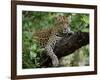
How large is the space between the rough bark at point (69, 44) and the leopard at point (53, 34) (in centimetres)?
4

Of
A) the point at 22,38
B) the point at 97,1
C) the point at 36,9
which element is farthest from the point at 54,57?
the point at 97,1

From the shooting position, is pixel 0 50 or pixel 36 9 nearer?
pixel 0 50

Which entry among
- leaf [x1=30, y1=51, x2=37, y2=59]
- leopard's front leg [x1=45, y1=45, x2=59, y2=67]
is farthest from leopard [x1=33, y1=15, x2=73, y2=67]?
leaf [x1=30, y1=51, x2=37, y2=59]

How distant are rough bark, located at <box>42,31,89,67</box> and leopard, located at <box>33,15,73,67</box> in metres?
0.04

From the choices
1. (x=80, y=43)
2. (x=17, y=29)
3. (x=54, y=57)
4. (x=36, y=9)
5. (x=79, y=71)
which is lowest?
(x=79, y=71)

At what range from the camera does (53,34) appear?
1975 mm

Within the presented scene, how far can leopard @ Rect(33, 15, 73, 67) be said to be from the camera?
1940 millimetres

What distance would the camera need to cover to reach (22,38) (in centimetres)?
188

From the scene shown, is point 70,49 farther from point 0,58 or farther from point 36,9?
point 0,58

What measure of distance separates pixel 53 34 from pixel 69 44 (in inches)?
7.7

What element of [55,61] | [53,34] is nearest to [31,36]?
[53,34]

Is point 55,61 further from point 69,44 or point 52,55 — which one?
point 69,44

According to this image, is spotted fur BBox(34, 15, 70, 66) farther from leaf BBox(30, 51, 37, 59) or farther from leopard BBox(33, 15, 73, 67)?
leaf BBox(30, 51, 37, 59)

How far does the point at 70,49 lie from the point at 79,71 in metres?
0.24
